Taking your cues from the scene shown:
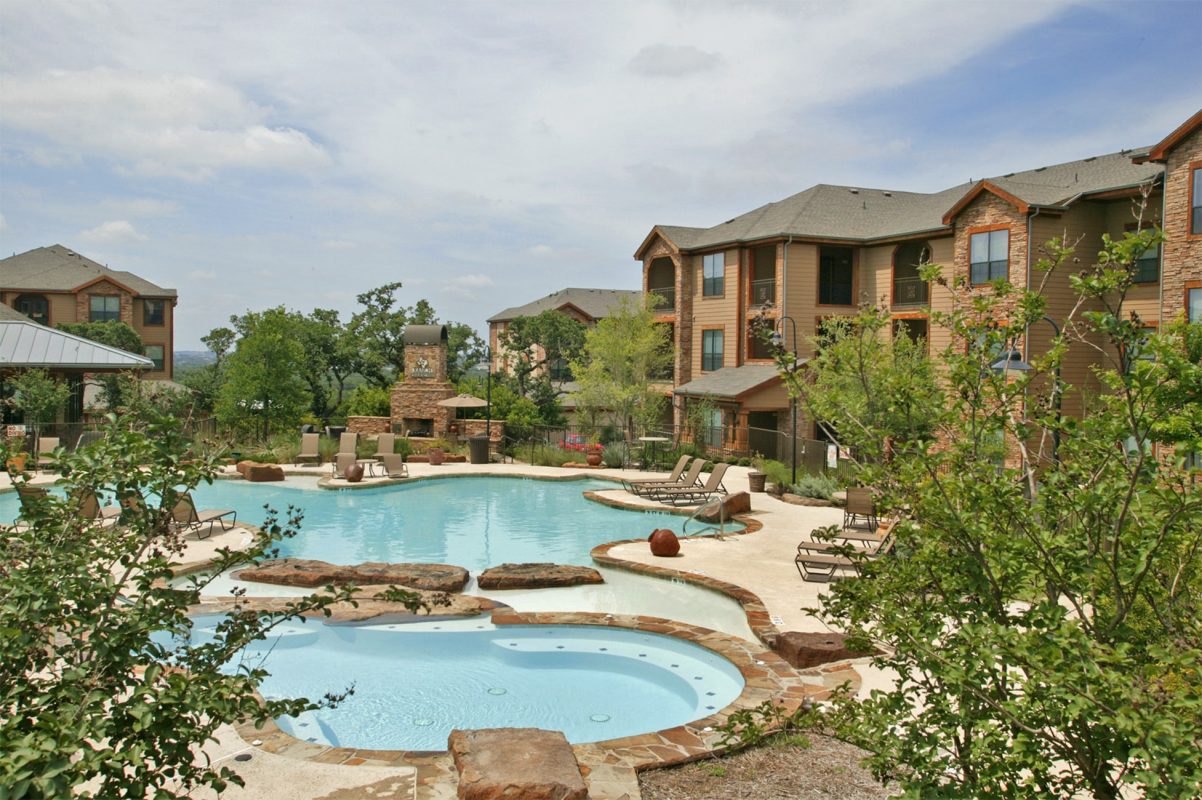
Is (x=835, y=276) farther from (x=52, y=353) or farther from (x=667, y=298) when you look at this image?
(x=52, y=353)

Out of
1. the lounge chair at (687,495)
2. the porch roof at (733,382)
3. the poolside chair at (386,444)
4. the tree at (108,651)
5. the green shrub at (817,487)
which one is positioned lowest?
the lounge chair at (687,495)

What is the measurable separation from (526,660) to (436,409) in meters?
20.6

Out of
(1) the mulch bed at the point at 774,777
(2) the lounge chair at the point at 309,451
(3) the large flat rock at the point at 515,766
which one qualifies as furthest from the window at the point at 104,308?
(1) the mulch bed at the point at 774,777

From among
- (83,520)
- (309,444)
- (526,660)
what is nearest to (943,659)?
(83,520)

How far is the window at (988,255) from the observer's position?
24.5 m

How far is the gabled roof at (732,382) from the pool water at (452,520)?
7.09 meters

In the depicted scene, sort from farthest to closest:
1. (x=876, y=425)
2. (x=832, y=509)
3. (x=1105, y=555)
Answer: (x=832, y=509) < (x=876, y=425) < (x=1105, y=555)

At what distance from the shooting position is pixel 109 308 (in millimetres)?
51406

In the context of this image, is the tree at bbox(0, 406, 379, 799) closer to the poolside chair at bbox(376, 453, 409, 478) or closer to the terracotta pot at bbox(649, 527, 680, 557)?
the terracotta pot at bbox(649, 527, 680, 557)

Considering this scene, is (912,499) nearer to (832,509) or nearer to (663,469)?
(832,509)

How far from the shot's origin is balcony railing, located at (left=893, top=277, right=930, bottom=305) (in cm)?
2938

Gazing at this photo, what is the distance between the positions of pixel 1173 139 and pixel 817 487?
422 inches

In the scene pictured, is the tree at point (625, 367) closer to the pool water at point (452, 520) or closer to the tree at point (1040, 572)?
the pool water at point (452, 520)

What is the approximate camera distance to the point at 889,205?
32.9m
